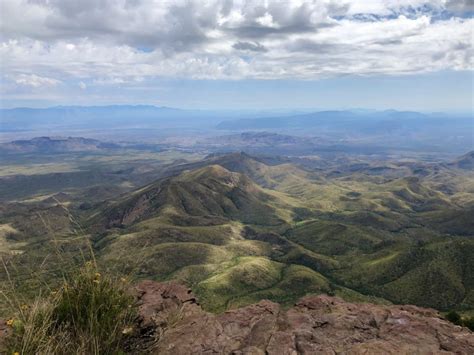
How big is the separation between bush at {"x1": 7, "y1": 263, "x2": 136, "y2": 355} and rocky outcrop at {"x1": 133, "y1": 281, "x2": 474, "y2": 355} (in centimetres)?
204

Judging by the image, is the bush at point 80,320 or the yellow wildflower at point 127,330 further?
the yellow wildflower at point 127,330

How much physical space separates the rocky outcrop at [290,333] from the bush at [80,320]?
2038mm

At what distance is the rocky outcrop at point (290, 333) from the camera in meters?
16.9

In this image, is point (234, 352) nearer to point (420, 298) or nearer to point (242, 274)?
point (420, 298)

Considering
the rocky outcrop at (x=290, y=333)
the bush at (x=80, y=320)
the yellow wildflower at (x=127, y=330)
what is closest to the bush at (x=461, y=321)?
the rocky outcrop at (x=290, y=333)

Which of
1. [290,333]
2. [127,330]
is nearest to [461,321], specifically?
[290,333]

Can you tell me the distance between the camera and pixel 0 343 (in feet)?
42.4

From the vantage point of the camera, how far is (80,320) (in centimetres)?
1261

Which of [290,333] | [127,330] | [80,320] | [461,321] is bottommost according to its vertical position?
[461,321]

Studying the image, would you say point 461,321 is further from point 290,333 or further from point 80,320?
point 80,320

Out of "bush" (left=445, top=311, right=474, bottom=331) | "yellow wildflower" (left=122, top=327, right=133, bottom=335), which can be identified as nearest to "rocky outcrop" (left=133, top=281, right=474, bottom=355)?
"yellow wildflower" (left=122, top=327, right=133, bottom=335)

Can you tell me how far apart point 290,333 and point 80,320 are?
1115 centimetres

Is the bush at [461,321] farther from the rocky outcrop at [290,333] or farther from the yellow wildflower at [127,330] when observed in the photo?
the yellow wildflower at [127,330]

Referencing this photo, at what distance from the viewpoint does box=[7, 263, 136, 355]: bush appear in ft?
37.1
